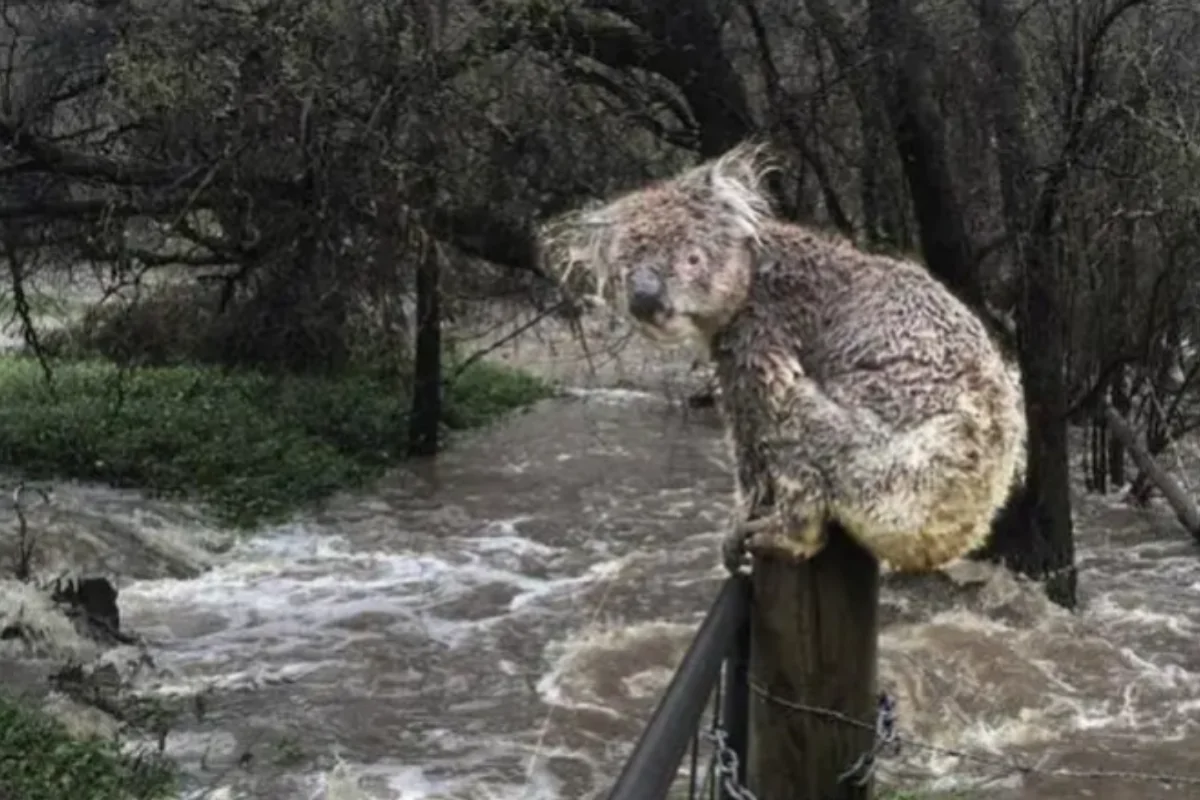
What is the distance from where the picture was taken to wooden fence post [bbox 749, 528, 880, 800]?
2.07 m

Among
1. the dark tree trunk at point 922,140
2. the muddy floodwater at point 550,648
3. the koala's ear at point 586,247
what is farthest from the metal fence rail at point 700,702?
the dark tree trunk at point 922,140

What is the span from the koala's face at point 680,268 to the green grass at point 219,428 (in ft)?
39.4

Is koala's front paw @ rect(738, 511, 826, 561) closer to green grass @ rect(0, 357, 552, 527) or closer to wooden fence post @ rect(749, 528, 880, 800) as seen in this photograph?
wooden fence post @ rect(749, 528, 880, 800)

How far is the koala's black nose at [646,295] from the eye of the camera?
212cm

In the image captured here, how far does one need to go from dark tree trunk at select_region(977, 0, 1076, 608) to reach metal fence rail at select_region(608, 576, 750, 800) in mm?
8543

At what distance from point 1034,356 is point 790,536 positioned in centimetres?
926

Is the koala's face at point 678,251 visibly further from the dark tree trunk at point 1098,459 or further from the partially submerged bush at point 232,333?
the dark tree trunk at point 1098,459

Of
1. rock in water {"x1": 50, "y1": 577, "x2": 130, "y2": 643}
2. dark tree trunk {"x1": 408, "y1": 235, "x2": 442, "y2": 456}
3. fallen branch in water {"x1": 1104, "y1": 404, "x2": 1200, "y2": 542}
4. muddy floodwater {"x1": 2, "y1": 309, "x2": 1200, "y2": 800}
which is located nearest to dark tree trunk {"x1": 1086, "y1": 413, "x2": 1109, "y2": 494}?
muddy floodwater {"x1": 2, "y1": 309, "x2": 1200, "y2": 800}

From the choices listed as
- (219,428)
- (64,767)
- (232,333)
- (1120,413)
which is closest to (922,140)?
(1120,413)

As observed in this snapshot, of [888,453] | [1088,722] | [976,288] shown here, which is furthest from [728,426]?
[976,288]

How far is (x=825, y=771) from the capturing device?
6.97ft

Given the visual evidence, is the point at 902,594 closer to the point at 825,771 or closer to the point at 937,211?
the point at 937,211

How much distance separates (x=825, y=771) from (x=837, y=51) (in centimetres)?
835

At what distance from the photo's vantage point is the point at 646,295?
2.13m
